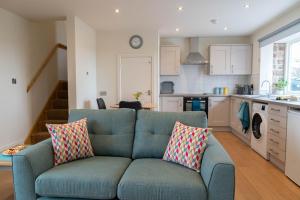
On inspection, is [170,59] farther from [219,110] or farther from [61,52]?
[61,52]

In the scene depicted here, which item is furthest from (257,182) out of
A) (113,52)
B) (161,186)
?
(113,52)

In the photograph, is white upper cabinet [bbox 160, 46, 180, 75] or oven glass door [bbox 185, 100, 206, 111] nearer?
oven glass door [bbox 185, 100, 206, 111]

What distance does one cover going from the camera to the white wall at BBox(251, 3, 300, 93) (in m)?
3.87

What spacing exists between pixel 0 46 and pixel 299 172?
490 cm

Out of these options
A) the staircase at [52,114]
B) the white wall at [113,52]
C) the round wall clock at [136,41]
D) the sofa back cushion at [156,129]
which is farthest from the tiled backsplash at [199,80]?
the sofa back cushion at [156,129]

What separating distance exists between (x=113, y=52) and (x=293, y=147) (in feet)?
14.6

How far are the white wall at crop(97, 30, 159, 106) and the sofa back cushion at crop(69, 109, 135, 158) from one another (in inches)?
133

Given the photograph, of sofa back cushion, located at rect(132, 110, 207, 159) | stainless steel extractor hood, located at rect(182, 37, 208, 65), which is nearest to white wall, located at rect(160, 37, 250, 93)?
stainless steel extractor hood, located at rect(182, 37, 208, 65)

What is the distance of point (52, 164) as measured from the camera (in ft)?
6.55

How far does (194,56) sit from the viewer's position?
19.7 ft

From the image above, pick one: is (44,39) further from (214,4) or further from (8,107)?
(214,4)

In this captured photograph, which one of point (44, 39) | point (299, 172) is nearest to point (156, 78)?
point (44, 39)

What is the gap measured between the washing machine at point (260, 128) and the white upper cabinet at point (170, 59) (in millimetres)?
2521

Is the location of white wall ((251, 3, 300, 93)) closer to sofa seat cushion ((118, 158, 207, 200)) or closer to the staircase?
sofa seat cushion ((118, 158, 207, 200))
